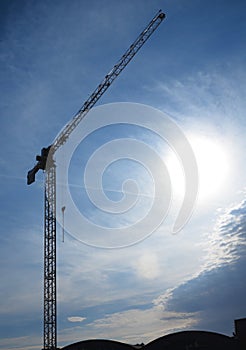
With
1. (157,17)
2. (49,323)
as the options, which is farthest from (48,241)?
(157,17)

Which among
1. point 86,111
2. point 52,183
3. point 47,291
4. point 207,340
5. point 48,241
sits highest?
point 86,111

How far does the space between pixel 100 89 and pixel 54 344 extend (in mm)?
50720

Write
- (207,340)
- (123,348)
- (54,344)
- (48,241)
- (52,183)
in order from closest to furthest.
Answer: (207,340), (123,348), (54,344), (48,241), (52,183)

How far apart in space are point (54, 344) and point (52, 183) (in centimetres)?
3235

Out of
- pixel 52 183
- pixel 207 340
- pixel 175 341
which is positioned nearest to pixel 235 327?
pixel 207 340

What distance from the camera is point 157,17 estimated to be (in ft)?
286

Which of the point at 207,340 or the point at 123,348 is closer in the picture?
the point at 207,340

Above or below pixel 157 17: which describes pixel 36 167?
below

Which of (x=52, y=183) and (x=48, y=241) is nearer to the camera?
(x=48, y=241)

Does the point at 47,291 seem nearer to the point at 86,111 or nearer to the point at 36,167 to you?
the point at 36,167

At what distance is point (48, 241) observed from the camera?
293 ft

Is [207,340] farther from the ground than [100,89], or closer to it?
closer to it

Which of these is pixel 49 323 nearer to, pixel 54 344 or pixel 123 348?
pixel 54 344

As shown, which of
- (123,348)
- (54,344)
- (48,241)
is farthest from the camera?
(48,241)
